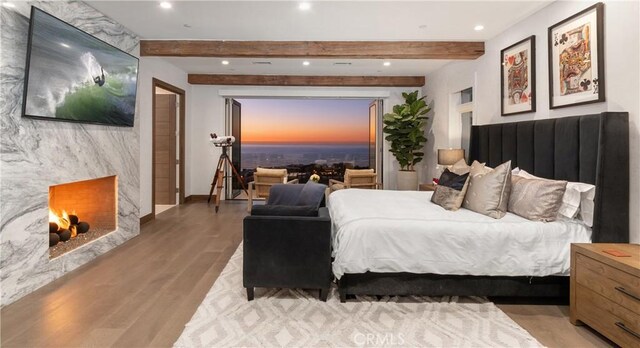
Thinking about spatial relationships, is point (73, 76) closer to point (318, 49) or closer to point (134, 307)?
point (134, 307)

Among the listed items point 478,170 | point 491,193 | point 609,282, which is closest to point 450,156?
point 478,170

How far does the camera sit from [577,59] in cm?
289

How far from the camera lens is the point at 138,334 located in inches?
82.9

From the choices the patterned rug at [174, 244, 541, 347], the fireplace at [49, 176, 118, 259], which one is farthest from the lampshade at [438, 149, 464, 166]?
the fireplace at [49, 176, 118, 259]

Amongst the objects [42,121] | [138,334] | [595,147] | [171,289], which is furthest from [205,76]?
[595,147]

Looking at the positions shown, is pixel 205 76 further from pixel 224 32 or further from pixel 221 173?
pixel 224 32

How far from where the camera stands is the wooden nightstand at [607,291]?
186 cm

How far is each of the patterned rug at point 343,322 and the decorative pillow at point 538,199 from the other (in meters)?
0.78

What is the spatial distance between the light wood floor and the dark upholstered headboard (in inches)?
29.9

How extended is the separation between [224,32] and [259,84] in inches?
99.5

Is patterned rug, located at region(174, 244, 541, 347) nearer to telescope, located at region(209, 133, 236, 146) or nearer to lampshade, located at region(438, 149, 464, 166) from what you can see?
lampshade, located at region(438, 149, 464, 166)

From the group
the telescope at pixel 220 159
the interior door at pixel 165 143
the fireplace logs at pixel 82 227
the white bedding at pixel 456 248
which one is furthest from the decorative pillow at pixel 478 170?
the interior door at pixel 165 143

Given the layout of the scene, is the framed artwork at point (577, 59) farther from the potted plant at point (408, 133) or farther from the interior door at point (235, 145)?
the interior door at point (235, 145)

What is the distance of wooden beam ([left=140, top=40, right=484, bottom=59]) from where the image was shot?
4.52 meters
